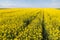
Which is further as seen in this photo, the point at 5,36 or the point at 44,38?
the point at 44,38

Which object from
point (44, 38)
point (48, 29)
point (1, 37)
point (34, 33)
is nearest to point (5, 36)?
point (1, 37)

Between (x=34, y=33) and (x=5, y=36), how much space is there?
2.31 m

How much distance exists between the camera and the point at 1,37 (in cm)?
1126

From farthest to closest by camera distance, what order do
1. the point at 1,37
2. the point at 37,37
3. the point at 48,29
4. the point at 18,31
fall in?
the point at 48,29 < the point at 18,31 < the point at 37,37 < the point at 1,37

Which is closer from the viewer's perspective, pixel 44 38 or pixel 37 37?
pixel 37 37

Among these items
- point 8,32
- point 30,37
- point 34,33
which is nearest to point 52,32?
point 34,33

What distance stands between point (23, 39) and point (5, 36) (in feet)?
4.20

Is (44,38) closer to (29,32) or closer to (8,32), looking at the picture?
(29,32)

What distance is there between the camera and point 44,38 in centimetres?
1330

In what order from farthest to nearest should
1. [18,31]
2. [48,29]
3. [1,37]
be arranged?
1. [48,29]
2. [18,31]
3. [1,37]

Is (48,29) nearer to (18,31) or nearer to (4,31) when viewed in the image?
(18,31)

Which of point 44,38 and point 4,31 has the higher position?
point 4,31

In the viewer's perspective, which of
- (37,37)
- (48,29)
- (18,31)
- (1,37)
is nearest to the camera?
(1,37)

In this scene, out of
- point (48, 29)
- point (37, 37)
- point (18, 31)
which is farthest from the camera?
point (48, 29)
